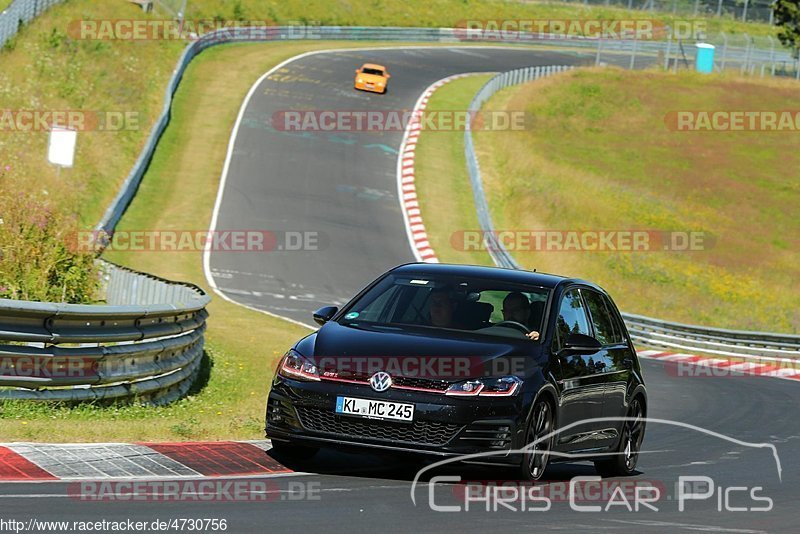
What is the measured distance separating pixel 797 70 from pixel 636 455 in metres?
69.5

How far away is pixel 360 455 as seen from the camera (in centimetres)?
1003

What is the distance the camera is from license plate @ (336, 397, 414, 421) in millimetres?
8844

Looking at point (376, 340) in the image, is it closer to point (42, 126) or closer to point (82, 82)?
point (42, 126)

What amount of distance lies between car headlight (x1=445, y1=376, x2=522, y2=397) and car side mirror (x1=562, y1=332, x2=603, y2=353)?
0.93 meters

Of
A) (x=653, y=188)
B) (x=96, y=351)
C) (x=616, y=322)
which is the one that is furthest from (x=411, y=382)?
(x=653, y=188)

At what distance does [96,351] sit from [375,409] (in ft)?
11.4

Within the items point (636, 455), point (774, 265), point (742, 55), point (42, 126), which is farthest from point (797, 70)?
point (636, 455)

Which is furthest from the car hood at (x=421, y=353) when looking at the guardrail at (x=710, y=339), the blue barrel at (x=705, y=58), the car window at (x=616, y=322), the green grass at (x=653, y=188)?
the blue barrel at (x=705, y=58)

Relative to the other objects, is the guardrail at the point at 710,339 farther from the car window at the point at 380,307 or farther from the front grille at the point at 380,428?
the front grille at the point at 380,428

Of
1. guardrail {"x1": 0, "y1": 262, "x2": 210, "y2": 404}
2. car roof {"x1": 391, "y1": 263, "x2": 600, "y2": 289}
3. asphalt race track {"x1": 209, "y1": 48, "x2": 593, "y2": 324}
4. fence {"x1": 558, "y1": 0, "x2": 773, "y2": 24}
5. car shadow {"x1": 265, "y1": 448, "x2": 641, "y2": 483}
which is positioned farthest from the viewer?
fence {"x1": 558, "y1": 0, "x2": 773, "y2": 24}

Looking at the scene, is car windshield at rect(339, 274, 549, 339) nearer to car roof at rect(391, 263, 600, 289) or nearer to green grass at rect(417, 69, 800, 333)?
car roof at rect(391, 263, 600, 289)

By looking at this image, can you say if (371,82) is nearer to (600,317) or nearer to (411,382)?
(600,317)

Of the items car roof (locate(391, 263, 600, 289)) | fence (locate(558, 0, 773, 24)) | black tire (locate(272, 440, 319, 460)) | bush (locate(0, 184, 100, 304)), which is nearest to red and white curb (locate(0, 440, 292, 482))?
black tire (locate(272, 440, 319, 460))

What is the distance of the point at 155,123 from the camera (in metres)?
42.4
